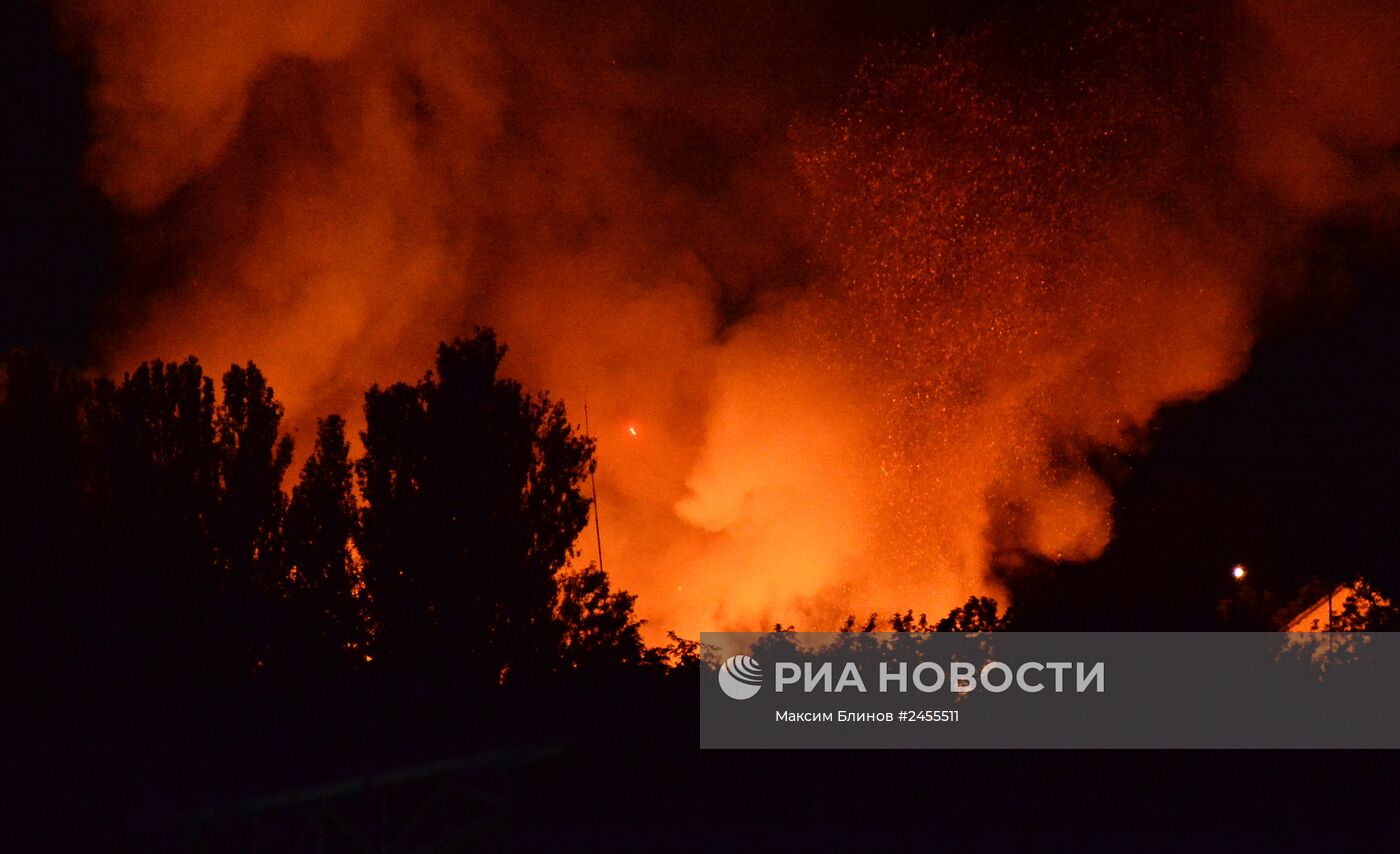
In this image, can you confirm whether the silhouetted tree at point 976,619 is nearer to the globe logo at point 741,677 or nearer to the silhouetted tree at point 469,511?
the globe logo at point 741,677

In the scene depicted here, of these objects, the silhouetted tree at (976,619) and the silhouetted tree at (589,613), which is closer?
the silhouetted tree at (976,619)

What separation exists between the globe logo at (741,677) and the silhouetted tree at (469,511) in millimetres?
3500

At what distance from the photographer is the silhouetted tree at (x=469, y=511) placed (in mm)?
15023

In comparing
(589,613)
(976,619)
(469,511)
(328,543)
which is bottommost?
(976,619)

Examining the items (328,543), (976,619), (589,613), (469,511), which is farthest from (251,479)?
(976,619)

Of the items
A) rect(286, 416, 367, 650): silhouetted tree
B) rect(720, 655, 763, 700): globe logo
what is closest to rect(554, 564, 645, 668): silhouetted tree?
rect(286, 416, 367, 650): silhouetted tree

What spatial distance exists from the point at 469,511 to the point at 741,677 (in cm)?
536

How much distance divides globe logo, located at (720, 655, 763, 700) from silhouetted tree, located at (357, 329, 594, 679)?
350cm

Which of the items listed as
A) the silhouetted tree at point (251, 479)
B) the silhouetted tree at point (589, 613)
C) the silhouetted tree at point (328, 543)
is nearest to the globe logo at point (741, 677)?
the silhouetted tree at point (589, 613)

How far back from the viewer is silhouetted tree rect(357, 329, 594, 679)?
15.0 m

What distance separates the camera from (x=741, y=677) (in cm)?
1175

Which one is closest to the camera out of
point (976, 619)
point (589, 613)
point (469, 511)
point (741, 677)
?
point (741, 677)

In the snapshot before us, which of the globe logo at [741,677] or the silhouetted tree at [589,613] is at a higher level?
the silhouetted tree at [589,613]

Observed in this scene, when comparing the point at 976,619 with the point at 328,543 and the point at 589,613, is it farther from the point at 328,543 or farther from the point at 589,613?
the point at 328,543
